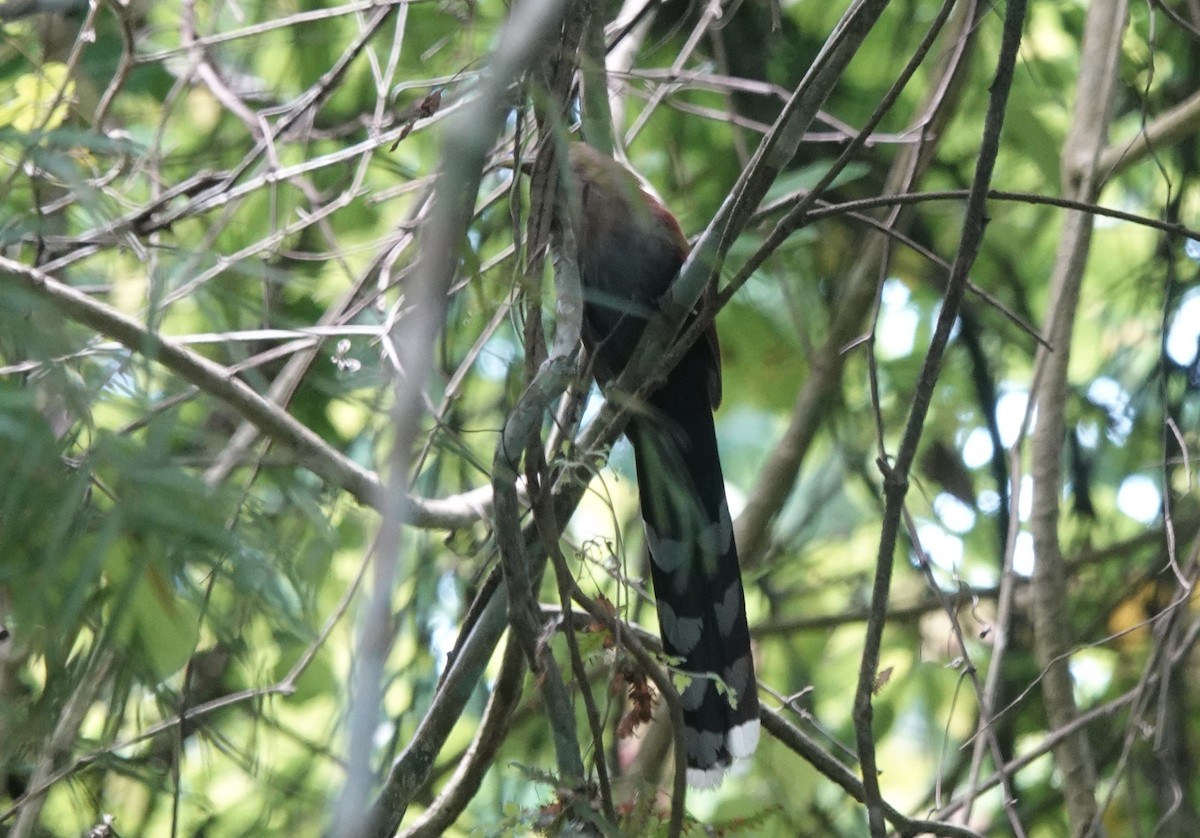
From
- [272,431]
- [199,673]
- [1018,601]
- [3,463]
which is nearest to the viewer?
[3,463]

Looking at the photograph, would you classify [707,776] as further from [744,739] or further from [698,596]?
[698,596]

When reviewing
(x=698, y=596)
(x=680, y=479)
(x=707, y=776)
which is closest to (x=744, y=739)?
(x=707, y=776)

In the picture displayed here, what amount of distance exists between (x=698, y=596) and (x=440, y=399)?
690mm

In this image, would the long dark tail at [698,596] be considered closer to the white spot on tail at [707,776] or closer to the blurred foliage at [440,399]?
the white spot on tail at [707,776]

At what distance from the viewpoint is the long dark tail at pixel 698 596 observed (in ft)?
7.12

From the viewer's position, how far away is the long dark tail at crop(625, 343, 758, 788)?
217 centimetres

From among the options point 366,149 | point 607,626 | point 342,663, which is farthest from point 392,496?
point 342,663

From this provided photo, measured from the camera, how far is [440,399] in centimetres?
194

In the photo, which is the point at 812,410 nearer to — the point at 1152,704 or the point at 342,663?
the point at 1152,704

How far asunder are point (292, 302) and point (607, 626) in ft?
6.26

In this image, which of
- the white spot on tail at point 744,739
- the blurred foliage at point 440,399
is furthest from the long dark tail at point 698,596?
the blurred foliage at point 440,399

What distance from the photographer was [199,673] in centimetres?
283

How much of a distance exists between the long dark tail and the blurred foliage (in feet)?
0.38

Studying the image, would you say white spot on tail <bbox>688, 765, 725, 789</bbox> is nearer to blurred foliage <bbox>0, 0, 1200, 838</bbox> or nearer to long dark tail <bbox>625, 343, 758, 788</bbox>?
long dark tail <bbox>625, 343, 758, 788</bbox>
